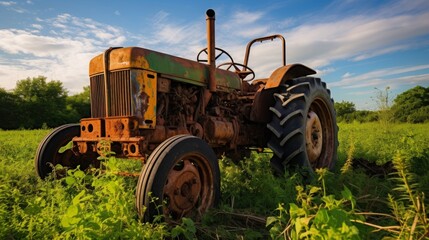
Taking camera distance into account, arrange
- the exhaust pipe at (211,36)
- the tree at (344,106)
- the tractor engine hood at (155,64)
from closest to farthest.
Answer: the tractor engine hood at (155,64) < the exhaust pipe at (211,36) < the tree at (344,106)

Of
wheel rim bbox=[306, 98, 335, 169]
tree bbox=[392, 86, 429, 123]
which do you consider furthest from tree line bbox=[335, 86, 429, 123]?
wheel rim bbox=[306, 98, 335, 169]

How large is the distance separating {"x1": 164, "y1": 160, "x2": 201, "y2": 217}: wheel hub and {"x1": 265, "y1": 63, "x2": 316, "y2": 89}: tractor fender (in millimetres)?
2240

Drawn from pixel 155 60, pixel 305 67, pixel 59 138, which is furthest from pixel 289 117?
pixel 59 138

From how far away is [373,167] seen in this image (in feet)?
16.3

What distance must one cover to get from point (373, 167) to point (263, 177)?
6.82 ft

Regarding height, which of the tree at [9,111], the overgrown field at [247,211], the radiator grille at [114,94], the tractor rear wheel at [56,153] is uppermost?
the tree at [9,111]

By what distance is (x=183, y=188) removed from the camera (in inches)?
111

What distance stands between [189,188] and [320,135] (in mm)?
2830

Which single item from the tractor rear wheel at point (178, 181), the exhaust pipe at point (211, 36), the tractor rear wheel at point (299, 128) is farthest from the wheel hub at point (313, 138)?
the tractor rear wheel at point (178, 181)

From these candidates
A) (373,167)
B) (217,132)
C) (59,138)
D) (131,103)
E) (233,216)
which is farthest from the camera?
(373,167)

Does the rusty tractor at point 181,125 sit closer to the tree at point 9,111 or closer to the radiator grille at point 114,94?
the radiator grille at point 114,94

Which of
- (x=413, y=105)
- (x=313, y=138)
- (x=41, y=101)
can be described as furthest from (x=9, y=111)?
(x=413, y=105)

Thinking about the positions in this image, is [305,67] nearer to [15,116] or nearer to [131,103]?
[131,103]

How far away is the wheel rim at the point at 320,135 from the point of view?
4688 mm
